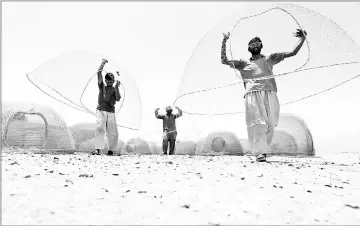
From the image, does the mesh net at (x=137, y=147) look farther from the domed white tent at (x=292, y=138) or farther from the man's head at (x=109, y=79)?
the man's head at (x=109, y=79)

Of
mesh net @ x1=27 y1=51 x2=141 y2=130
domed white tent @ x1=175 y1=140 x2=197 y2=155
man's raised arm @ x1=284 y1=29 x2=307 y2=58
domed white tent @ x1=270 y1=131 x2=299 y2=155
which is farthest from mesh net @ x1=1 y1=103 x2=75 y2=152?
domed white tent @ x1=270 y1=131 x2=299 y2=155

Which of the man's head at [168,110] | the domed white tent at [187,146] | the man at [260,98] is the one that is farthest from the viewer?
the domed white tent at [187,146]

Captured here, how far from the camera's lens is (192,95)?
10.1 m

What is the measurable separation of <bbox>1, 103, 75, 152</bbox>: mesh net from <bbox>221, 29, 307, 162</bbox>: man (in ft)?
22.4

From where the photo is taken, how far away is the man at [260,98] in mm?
6984

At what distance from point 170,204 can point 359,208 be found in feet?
6.19

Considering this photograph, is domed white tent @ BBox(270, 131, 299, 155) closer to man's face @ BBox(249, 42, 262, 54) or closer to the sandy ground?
man's face @ BBox(249, 42, 262, 54)

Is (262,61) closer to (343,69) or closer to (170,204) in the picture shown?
(343,69)

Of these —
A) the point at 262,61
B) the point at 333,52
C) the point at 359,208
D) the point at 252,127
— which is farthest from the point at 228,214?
the point at 333,52

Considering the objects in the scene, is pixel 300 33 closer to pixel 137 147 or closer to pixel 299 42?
pixel 299 42

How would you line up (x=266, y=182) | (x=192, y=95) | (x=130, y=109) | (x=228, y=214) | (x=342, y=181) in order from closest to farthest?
(x=228, y=214), (x=266, y=182), (x=342, y=181), (x=192, y=95), (x=130, y=109)

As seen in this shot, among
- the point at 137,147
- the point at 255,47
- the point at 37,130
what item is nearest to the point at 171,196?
the point at 255,47

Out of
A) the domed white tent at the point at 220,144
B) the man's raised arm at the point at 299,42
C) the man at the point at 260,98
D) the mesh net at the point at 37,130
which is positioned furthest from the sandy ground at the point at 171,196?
the domed white tent at the point at 220,144

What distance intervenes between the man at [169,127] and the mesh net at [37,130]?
322 centimetres
